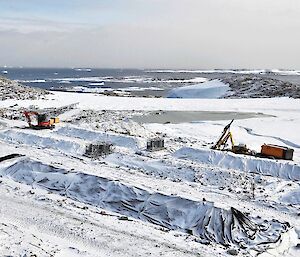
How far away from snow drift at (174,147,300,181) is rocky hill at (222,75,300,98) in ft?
121

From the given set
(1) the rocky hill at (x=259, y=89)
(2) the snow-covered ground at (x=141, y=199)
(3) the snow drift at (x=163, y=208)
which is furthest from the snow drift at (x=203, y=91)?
(3) the snow drift at (x=163, y=208)

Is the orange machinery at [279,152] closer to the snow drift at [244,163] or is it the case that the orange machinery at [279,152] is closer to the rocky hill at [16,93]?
the snow drift at [244,163]

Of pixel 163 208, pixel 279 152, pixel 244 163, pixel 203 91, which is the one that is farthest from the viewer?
pixel 203 91

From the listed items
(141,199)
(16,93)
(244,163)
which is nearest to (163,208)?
(141,199)

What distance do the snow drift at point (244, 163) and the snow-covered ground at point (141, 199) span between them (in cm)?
4

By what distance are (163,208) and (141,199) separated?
0.97m

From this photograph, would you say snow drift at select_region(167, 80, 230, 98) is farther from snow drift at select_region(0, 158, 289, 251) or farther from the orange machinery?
snow drift at select_region(0, 158, 289, 251)

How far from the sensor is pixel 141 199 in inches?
531

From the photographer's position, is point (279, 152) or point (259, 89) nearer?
point (279, 152)

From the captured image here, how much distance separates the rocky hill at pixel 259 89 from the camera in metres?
56.7

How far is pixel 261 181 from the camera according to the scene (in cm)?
1567

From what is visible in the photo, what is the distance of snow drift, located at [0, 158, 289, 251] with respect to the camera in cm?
1130

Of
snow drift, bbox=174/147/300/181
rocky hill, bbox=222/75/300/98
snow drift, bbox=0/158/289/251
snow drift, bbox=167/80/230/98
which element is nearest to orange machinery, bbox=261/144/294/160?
snow drift, bbox=174/147/300/181

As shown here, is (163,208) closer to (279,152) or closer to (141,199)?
(141,199)
